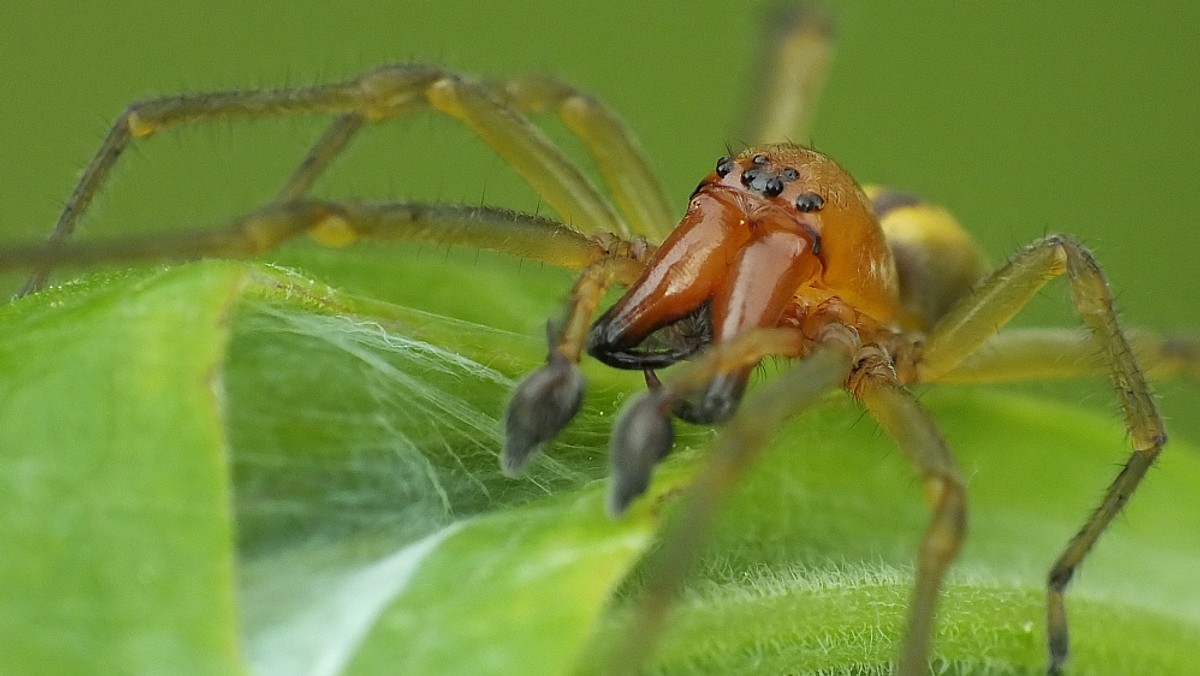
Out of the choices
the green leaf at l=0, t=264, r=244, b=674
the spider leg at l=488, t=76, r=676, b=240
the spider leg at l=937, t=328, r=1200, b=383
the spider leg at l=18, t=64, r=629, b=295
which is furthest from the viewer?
the spider leg at l=488, t=76, r=676, b=240

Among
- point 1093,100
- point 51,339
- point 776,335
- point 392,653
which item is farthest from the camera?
point 1093,100

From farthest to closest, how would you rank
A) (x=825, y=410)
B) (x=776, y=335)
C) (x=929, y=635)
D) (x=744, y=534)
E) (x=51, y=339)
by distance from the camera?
(x=825, y=410), (x=776, y=335), (x=744, y=534), (x=929, y=635), (x=51, y=339)

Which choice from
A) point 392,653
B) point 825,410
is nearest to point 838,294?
point 825,410

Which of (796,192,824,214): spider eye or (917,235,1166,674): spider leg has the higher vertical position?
(796,192,824,214): spider eye

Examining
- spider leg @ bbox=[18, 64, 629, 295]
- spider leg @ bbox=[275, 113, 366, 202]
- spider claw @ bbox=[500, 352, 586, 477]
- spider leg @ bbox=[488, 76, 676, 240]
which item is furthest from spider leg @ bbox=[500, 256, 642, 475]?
spider leg @ bbox=[488, 76, 676, 240]

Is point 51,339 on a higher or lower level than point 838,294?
higher

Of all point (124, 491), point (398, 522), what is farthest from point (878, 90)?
point (124, 491)

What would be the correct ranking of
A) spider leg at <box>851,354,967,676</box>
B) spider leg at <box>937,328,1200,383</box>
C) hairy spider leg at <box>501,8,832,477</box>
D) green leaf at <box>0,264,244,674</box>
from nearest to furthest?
green leaf at <box>0,264,244,674</box> < spider leg at <box>851,354,967,676</box> < hairy spider leg at <box>501,8,832,477</box> < spider leg at <box>937,328,1200,383</box>

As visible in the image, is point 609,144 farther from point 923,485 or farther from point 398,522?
point 398,522

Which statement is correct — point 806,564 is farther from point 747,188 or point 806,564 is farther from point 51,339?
point 51,339

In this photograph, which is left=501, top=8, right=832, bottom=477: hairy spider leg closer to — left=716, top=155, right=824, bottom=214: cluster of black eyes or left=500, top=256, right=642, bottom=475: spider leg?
left=500, top=256, right=642, bottom=475: spider leg
